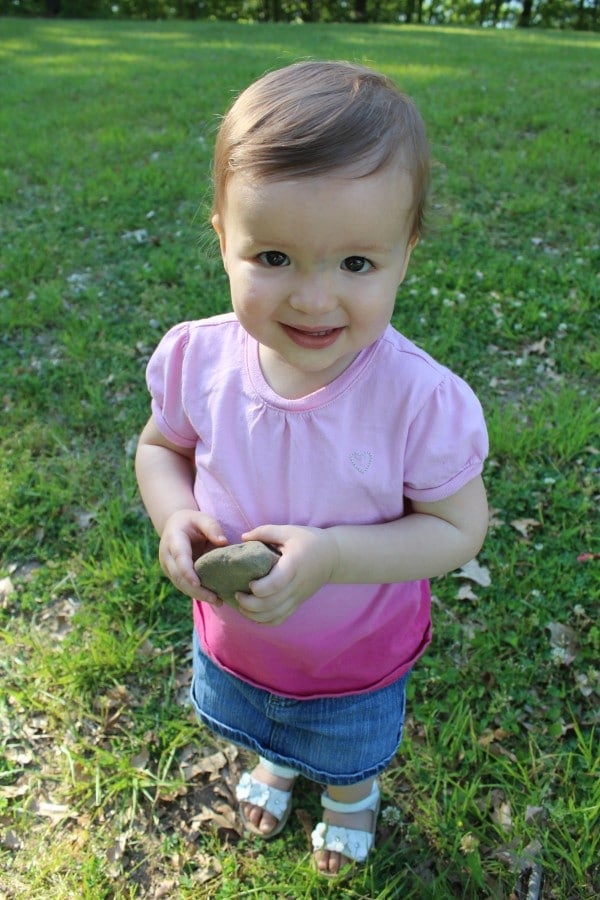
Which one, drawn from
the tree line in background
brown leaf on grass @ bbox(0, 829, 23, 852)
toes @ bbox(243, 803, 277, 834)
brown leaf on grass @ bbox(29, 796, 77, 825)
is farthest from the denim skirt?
the tree line in background

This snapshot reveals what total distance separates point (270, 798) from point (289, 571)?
3.90 feet

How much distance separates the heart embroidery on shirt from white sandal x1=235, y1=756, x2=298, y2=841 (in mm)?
1182

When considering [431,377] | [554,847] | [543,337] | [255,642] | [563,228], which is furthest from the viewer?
[563,228]

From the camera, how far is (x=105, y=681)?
2600mm

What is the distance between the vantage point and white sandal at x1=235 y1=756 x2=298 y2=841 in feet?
7.32

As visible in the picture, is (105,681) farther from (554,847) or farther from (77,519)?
(554,847)

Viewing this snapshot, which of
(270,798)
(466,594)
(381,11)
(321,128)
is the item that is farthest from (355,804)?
(381,11)

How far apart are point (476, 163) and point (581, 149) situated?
909mm

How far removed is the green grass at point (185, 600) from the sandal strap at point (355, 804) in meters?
0.11

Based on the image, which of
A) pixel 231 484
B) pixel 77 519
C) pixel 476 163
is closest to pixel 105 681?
pixel 77 519

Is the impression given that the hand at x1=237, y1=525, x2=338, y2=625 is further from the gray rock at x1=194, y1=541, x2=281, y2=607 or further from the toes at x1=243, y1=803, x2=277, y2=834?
the toes at x1=243, y1=803, x2=277, y2=834

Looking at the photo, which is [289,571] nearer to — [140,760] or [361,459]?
[361,459]

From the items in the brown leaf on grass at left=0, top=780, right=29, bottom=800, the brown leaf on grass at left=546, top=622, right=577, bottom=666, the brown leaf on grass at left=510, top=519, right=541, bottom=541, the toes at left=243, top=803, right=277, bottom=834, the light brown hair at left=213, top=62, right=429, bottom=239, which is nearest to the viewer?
the light brown hair at left=213, top=62, right=429, bottom=239

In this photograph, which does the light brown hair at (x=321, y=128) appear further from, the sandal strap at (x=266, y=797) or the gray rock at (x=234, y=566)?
the sandal strap at (x=266, y=797)
